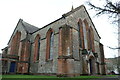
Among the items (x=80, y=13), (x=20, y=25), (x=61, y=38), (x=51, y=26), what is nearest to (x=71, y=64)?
(x=61, y=38)

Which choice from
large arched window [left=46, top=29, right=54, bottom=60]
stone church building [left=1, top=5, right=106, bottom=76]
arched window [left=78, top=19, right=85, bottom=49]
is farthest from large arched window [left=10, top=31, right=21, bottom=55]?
arched window [left=78, top=19, right=85, bottom=49]

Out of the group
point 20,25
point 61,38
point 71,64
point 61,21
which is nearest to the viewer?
point 71,64

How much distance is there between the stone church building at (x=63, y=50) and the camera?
51.3 ft

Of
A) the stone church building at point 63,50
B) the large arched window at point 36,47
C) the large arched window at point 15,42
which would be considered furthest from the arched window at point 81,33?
the large arched window at point 15,42

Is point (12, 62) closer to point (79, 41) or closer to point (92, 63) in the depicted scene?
point (79, 41)

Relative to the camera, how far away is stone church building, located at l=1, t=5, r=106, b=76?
15.6 meters

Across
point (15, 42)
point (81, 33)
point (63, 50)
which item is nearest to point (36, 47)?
point (15, 42)

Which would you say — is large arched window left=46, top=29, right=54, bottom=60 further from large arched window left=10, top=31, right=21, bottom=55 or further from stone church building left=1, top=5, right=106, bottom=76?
large arched window left=10, top=31, right=21, bottom=55

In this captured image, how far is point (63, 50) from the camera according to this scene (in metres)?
15.3

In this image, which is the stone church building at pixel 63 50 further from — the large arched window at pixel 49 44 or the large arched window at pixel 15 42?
the large arched window at pixel 15 42

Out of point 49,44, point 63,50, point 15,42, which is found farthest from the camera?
point 15,42

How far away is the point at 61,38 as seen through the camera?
52.7 feet

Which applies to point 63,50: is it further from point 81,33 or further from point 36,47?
point 36,47

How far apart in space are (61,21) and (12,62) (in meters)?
13.4
